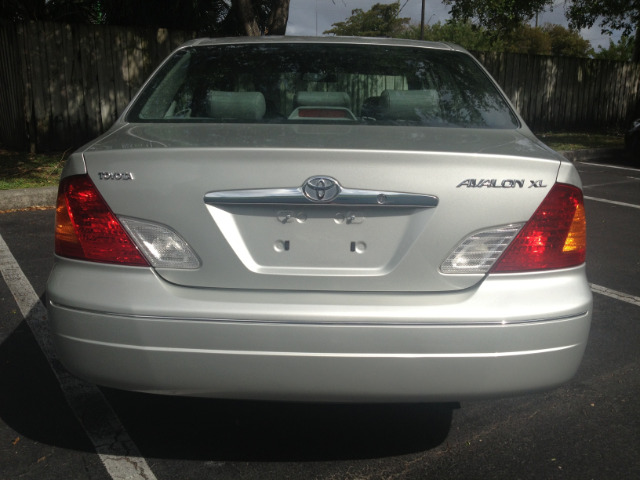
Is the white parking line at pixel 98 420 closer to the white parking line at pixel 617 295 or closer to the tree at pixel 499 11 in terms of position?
the white parking line at pixel 617 295

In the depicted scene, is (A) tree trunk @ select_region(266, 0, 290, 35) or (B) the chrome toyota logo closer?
(B) the chrome toyota logo

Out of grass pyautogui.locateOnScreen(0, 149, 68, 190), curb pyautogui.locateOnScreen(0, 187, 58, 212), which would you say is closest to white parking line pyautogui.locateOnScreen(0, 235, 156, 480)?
curb pyautogui.locateOnScreen(0, 187, 58, 212)

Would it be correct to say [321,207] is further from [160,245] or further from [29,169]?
[29,169]

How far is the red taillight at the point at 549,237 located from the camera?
2215 mm

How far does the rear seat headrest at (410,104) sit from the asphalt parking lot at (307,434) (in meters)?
1.28

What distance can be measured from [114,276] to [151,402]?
99 cm

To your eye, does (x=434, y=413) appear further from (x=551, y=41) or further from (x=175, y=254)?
(x=551, y=41)

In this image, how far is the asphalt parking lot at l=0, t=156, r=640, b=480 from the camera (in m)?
2.51

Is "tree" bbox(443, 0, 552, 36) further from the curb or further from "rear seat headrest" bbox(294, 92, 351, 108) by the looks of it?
"rear seat headrest" bbox(294, 92, 351, 108)

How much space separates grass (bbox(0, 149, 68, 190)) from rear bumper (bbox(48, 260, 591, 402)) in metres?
6.23

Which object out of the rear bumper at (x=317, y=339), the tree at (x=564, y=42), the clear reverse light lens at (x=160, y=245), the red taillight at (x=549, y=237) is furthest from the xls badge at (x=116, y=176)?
the tree at (x=564, y=42)

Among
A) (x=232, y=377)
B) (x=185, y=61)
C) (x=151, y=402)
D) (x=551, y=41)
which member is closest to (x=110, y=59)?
(x=185, y=61)

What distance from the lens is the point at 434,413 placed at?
2936mm

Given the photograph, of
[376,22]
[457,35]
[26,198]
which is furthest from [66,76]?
[376,22]
